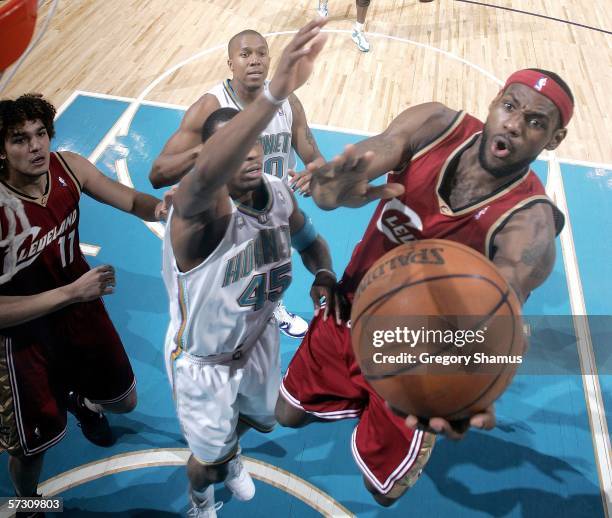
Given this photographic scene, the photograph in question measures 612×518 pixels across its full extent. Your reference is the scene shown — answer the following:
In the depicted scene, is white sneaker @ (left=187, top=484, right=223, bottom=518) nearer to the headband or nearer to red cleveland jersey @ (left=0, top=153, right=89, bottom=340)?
red cleveland jersey @ (left=0, top=153, right=89, bottom=340)

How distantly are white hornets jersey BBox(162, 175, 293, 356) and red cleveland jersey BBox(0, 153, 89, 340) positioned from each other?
0.67 metres

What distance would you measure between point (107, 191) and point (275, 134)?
120 centimetres

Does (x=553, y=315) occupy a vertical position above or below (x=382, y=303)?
below

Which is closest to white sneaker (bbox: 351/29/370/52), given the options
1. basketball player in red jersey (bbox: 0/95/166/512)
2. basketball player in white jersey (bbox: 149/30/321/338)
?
basketball player in white jersey (bbox: 149/30/321/338)

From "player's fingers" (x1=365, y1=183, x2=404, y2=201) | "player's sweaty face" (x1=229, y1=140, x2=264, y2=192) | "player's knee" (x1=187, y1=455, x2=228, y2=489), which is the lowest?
"player's knee" (x1=187, y1=455, x2=228, y2=489)

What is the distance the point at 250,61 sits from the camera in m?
4.06

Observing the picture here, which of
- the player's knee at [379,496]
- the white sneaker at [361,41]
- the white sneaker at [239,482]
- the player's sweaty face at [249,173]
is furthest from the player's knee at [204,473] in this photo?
the white sneaker at [361,41]

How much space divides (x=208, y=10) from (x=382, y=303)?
8.01m

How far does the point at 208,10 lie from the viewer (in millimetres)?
9078

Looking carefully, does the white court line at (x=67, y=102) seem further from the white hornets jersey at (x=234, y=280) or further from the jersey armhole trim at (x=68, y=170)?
the white hornets jersey at (x=234, y=280)

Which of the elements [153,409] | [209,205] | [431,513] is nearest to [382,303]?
[209,205]

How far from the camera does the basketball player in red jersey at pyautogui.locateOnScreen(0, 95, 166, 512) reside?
2982mm

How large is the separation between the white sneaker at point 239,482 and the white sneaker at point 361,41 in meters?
6.30

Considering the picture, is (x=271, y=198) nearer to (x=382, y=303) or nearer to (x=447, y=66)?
(x=382, y=303)
